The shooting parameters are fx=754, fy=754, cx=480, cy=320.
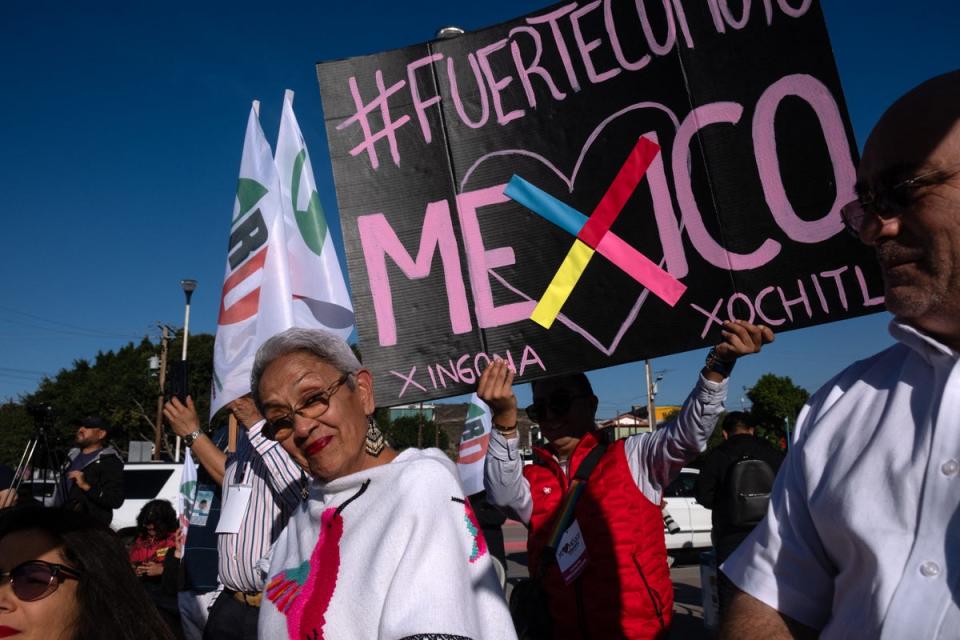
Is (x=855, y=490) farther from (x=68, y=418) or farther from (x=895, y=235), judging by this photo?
(x=68, y=418)

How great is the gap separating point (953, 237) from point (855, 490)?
1.52 feet

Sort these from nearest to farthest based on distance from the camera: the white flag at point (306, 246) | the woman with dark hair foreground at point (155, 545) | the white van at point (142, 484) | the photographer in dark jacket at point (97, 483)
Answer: the white flag at point (306, 246)
the woman with dark hair foreground at point (155, 545)
the photographer in dark jacket at point (97, 483)
the white van at point (142, 484)

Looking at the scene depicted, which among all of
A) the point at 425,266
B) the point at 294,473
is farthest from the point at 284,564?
the point at 294,473

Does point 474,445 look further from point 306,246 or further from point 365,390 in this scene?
point 365,390

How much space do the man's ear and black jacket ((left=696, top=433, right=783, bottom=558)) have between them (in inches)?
113

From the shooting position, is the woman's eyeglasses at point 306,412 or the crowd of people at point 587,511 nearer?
the crowd of people at point 587,511

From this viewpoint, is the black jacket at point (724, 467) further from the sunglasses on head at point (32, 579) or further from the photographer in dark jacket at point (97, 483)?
the photographer in dark jacket at point (97, 483)

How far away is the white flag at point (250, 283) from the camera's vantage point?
4.33m

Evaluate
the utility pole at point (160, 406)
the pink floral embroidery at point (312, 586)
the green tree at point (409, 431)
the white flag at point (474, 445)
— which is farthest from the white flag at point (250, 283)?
the green tree at point (409, 431)

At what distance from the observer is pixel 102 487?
21.8ft

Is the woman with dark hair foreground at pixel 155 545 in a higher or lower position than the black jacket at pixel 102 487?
lower

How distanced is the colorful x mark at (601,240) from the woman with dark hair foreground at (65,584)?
1545mm

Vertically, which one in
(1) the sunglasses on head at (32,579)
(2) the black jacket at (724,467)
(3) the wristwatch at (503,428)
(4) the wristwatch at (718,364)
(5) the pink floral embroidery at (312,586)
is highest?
(4) the wristwatch at (718,364)

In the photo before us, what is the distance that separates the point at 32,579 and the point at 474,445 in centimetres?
545
